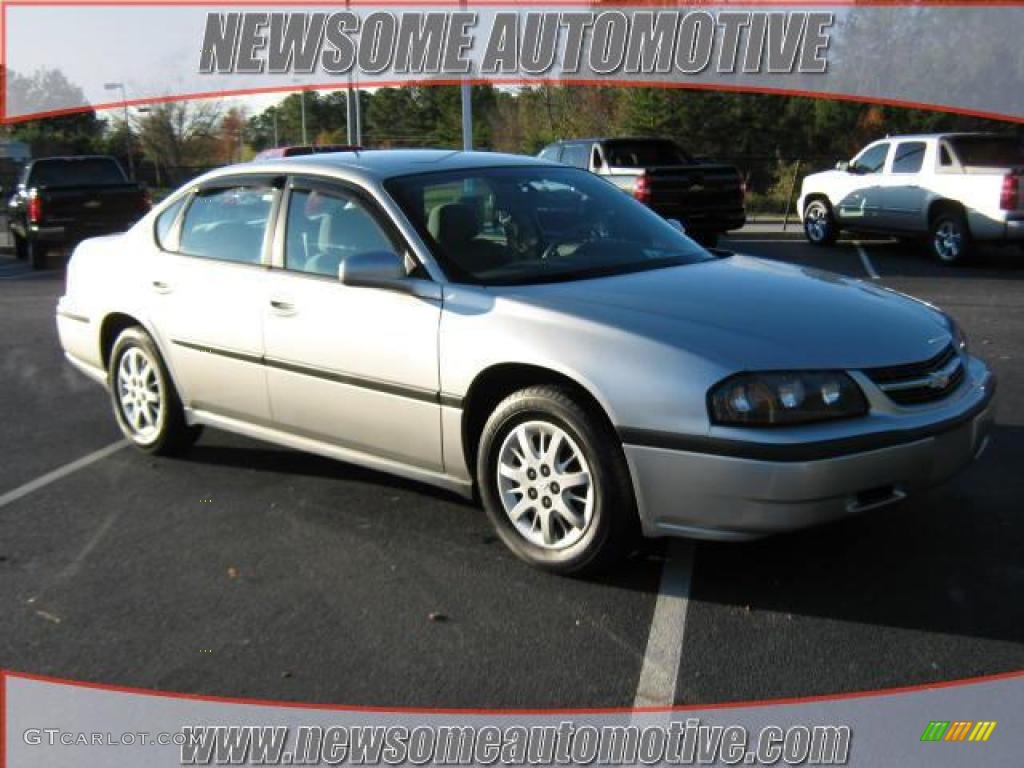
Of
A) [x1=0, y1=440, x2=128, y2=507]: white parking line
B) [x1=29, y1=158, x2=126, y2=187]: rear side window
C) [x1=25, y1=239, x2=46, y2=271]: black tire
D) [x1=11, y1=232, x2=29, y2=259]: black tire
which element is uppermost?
[x1=0, y1=440, x2=128, y2=507]: white parking line

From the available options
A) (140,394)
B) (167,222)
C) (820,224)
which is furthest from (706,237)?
(140,394)

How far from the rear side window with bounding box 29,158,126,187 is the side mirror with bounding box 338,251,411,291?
15.2 meters

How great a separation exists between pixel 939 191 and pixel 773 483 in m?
12.4

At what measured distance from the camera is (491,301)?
455 cm

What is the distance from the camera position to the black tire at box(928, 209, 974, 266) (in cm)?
1458

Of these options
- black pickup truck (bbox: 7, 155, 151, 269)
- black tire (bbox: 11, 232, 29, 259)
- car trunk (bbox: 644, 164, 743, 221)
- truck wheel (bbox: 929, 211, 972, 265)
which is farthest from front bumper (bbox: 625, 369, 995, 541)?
black tire (bbox: 11, 232, 29, 259)

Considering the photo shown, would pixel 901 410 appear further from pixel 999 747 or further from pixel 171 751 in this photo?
pixel 171 751

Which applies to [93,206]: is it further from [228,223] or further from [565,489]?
[565,489]

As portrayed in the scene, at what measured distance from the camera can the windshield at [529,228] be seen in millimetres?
4895

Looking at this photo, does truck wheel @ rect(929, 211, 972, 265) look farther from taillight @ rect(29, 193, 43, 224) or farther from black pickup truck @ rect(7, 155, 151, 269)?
taillight @ rect(29, 193, 43, 224)

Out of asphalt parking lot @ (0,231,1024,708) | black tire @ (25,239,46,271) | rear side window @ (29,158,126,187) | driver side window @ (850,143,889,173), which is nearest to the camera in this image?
asphalt parking lot @ (0,231,1024,708)

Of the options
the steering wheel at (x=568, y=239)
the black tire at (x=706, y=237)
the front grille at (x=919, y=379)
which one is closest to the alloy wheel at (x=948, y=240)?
the black tire at (x=706, y=237)

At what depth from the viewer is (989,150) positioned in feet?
48.4

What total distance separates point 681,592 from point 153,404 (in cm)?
323
